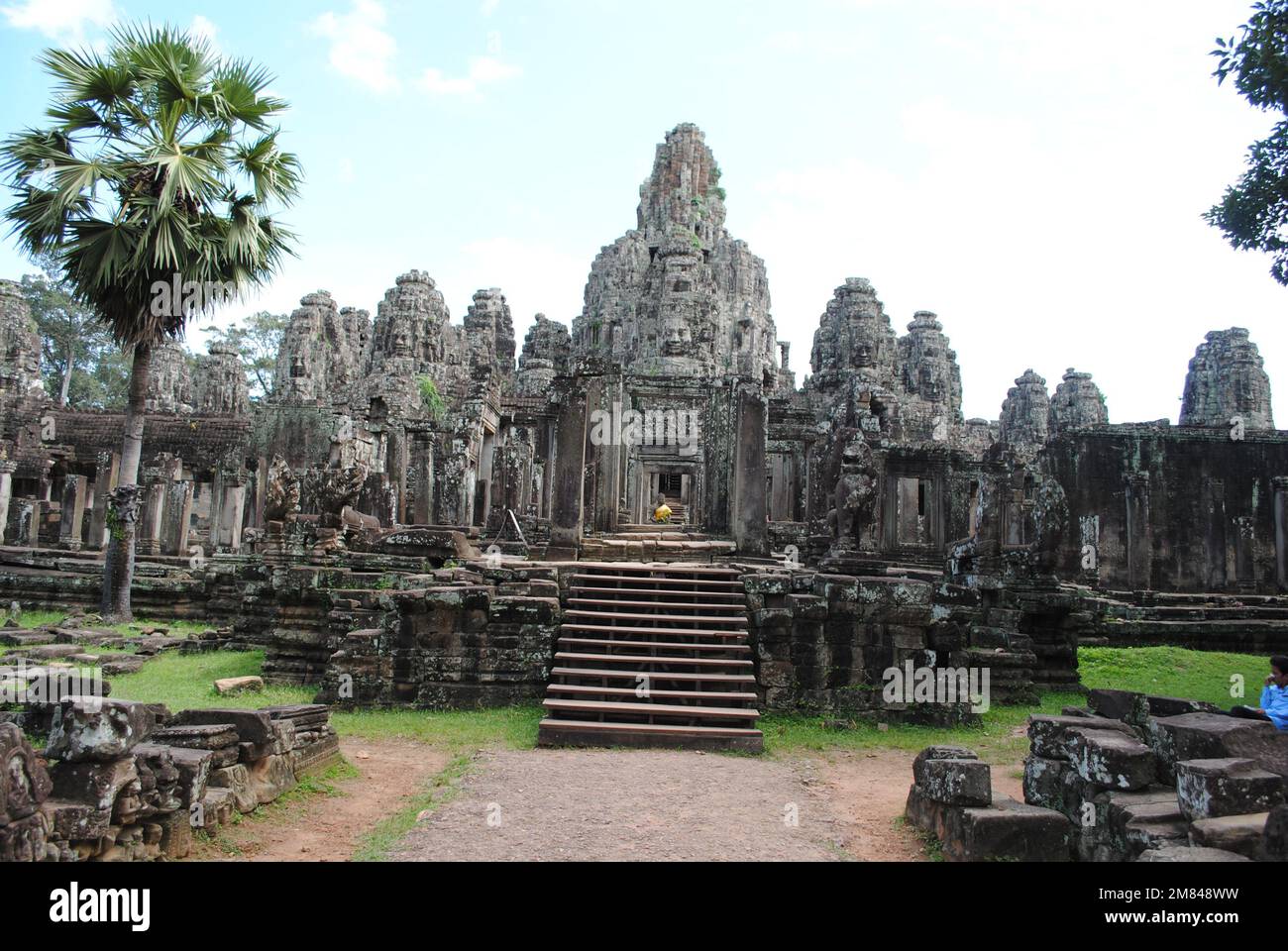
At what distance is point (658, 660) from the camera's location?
884 cm

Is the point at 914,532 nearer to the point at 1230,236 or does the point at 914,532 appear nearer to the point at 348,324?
the point at 1230,236

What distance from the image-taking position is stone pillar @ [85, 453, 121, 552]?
22.6 m

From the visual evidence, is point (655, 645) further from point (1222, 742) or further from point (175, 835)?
point (1222, 742)

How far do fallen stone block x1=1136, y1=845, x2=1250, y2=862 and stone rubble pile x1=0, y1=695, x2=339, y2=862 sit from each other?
4.91 m

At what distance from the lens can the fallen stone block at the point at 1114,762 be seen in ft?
16.3

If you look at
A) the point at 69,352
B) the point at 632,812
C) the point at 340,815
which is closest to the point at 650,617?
the point at 632,812

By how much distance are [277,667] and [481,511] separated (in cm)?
1257

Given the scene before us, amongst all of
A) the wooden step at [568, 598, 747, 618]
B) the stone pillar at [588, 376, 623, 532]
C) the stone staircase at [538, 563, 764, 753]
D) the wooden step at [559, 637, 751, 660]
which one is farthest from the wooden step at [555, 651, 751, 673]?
the stone pillar at [588, 376, 623, 532]

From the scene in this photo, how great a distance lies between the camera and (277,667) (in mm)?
10508

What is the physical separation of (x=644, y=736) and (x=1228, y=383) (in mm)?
26201

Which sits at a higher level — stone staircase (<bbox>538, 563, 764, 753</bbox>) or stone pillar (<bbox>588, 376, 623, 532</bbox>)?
stone pillar (<bbox>588, 376, 623, 532</bbox>)

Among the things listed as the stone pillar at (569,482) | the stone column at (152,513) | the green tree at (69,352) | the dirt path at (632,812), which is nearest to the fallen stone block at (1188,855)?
the dirt path at (632,812)

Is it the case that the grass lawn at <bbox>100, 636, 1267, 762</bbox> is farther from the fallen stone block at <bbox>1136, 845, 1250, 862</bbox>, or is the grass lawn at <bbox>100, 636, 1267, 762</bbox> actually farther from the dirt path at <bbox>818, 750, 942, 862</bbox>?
the fallen stone block at <bbox>1136, 845, 1250, 862</bbox>
